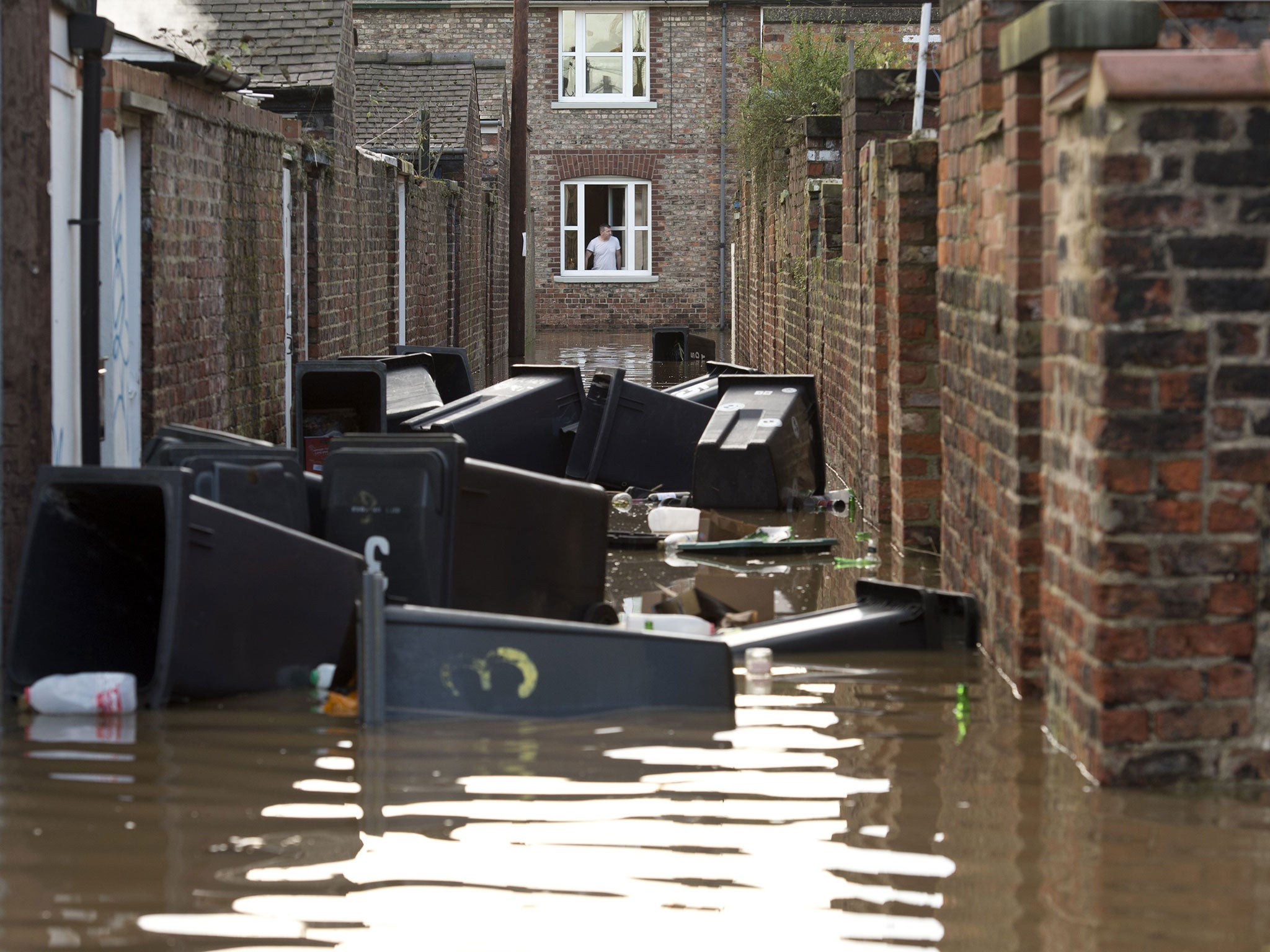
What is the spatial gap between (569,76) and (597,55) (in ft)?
2.43

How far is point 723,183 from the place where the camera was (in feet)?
114

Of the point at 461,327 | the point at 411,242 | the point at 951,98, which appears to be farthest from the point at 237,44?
the point at 951,98

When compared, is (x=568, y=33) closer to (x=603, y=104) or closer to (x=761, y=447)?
(x=603, y=104)

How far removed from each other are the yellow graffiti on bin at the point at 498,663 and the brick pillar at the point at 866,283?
183 inches

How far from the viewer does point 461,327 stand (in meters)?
23.0

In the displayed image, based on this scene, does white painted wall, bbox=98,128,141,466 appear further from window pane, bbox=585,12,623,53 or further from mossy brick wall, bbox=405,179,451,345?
window pane, bbox=585,12,623,53

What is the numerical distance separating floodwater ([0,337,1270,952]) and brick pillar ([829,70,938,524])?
428cm

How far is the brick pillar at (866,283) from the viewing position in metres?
9.34

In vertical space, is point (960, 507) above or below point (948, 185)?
below

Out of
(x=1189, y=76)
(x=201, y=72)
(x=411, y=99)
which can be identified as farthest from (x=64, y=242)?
(x=411, y=99)

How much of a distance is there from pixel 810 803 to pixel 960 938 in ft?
2.92

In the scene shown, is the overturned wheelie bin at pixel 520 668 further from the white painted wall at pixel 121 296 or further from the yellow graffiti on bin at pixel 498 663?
the white painted wall at pixel 121 296

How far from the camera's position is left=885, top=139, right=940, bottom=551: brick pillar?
820 cm

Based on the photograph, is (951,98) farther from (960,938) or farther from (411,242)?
(411,242)
